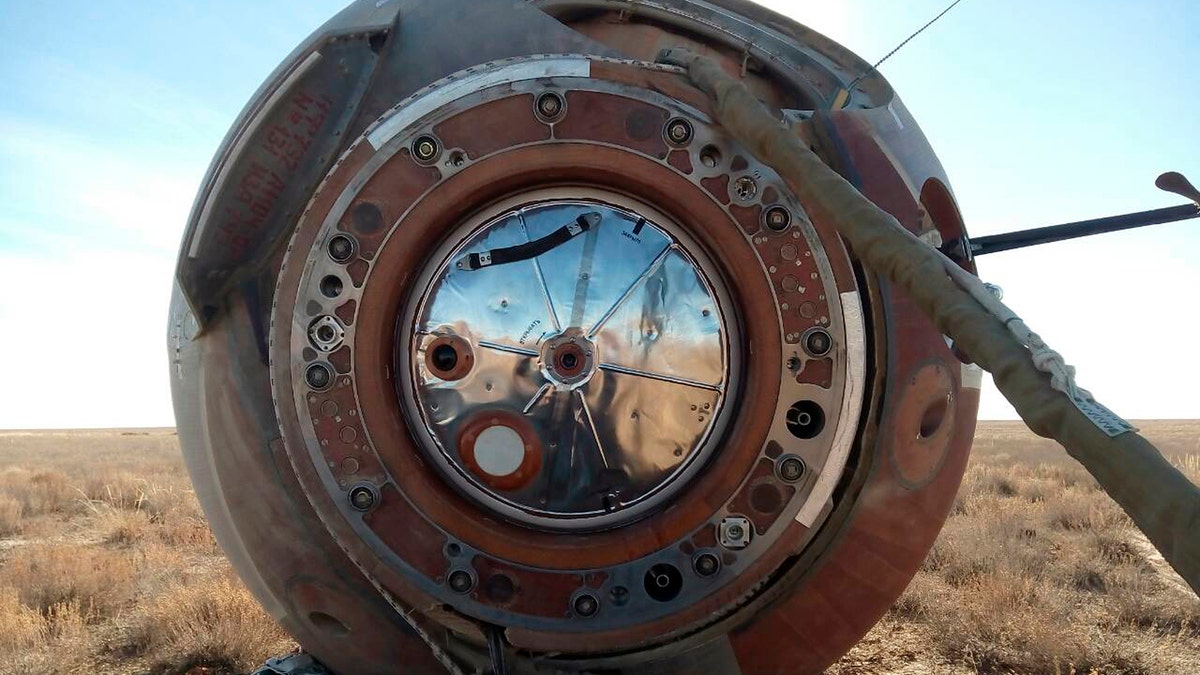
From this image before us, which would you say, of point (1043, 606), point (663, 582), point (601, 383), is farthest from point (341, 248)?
point (1043, 606)

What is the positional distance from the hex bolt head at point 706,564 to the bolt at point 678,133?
52.0 inches

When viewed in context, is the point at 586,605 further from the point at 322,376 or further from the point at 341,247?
the point at 341,247

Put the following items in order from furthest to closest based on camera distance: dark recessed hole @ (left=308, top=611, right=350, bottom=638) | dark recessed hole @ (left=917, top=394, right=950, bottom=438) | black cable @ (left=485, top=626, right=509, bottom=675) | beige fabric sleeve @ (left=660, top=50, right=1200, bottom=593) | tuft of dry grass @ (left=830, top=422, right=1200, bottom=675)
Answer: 1. tuft of dry grass @ (left=830, top=422, right=1200, bottom=675)
2. dark recessed hole @ (left=308, top=611, right=350, bottom=638)
3. dark recessed hole @ (left=917, top=394, right=950, bottom=438)
4. black cable @ (left=485, top=626, right=509, bottom=675)
5. beige fabric sleeve @ (left=660, top=50, right=1200, bottom=593)

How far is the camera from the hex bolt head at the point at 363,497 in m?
2.57

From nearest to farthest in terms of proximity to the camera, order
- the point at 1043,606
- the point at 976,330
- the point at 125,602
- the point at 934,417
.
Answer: the point at 976,330 < the point at 934,417 < the point at 1043,606 < the point at 125,602

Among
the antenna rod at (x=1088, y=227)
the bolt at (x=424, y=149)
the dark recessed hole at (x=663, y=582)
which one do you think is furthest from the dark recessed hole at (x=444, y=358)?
the antenna rod at (x=1088, y=227)

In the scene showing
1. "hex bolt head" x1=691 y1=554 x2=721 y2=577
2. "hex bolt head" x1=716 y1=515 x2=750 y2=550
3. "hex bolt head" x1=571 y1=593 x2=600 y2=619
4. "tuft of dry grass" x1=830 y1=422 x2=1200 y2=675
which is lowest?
"tuft of dry grass" x1=830 y1=422 x2=1200 y2=675

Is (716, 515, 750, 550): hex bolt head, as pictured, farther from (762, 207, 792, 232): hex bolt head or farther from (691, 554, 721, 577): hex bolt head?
(762, 207, 792, 232): hex bolt head

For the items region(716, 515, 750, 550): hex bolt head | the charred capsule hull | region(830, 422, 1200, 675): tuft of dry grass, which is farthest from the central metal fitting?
region(830, 422, 1200, 675): tuft of dry grass

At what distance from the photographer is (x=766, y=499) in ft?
8.45

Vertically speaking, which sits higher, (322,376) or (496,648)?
(322,376)

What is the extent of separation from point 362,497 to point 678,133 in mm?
1537

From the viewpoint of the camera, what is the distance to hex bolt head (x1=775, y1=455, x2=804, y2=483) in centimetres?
256

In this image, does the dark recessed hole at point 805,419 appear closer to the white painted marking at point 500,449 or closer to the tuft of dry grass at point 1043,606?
the white painted marking at point 500,449
